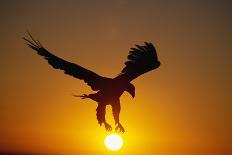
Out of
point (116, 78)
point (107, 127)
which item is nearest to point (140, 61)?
point (116, 78)

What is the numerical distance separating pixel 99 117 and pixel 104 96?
678 millimetres

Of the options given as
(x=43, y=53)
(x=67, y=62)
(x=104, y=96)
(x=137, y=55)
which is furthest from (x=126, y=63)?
(x=43, y=53)

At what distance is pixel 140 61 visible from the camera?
10312mm

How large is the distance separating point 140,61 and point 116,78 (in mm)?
942

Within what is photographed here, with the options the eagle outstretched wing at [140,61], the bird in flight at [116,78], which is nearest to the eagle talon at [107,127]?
the bird in flight at [116,78]

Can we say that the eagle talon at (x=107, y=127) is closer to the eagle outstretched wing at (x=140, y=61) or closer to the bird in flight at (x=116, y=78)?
the bird in flight at (x=116, y=78)

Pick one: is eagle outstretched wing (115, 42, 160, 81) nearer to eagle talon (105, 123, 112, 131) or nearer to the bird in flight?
the bird in flight

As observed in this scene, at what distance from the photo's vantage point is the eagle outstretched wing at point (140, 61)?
33.6 feet

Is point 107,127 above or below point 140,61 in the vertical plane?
below

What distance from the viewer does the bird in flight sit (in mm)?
10156

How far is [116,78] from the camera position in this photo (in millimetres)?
10109

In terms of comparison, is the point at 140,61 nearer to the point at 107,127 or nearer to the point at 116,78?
the point at 116,78

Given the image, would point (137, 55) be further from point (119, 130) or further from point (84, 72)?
point (119, 130)

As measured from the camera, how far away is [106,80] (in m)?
10.2
